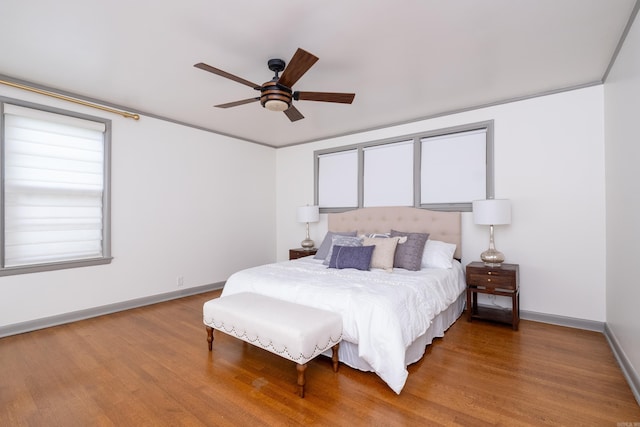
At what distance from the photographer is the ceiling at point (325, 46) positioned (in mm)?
2080

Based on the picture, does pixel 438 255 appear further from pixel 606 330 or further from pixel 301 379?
pixel 301 379

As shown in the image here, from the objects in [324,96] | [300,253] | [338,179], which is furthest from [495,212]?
[300,253]

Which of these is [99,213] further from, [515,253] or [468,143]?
[515,253]

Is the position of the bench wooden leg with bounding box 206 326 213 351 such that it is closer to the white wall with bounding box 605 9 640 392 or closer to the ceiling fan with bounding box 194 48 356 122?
the ceiling fan with bounding box 194 48 356 122

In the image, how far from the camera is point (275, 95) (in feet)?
8.24

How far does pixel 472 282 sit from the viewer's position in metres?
3.38

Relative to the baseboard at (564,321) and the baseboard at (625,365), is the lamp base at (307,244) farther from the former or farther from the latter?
the baseboard at (625,365)

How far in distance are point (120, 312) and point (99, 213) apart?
1.26 metres

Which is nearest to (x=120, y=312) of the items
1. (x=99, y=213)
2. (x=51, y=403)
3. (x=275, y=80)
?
(x=99, y=213)

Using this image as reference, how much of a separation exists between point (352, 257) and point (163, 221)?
2.75m

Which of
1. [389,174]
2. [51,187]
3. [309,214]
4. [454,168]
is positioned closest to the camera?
[51,187]

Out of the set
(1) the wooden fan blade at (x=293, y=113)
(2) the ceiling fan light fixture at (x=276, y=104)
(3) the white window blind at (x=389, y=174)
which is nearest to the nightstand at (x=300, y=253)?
(3) the white window blind at (x=389, y=174)

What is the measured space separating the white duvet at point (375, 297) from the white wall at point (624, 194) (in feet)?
4.22

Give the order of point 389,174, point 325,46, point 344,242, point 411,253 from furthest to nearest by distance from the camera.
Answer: point 389,174 < point 344,242 < point 411,253 < point 325,46
